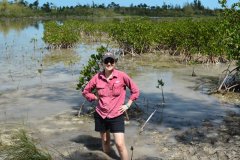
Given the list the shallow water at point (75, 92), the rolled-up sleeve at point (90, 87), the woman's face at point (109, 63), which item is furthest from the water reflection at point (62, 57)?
the woman's face at point (109, 63)

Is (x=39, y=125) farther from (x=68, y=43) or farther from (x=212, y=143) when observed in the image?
(x=68, y=43)

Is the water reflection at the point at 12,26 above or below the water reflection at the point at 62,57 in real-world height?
below

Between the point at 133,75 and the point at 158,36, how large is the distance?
271 inches

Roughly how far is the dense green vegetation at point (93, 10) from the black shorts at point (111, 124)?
335 ft

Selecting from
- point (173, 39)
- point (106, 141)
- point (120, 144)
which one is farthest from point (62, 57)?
point (120, 144)

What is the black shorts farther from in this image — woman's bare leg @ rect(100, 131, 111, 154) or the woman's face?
the woman's face

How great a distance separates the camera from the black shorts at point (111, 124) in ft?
19.9

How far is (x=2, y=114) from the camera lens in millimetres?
9336

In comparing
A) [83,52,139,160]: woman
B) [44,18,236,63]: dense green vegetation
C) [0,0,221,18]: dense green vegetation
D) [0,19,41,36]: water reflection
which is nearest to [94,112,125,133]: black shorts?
[83,52,139,160]: woman

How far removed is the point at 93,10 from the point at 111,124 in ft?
384

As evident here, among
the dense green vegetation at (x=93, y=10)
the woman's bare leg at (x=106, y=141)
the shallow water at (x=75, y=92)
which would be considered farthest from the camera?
the dense green vegetation at (x=93, y=10)

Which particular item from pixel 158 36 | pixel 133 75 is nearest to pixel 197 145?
pixel 133 75

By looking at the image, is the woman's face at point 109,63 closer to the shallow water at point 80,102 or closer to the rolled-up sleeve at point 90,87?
the rolled-up sleeve at point 90,87

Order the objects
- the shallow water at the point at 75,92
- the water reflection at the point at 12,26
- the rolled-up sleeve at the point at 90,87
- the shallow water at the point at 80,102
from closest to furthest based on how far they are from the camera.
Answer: the rolled-up sleeve at the point at 90,87
the shallow water at the point at 80,102
the shallow water at the point at 75,92
the water reflection at the point at 12,26
